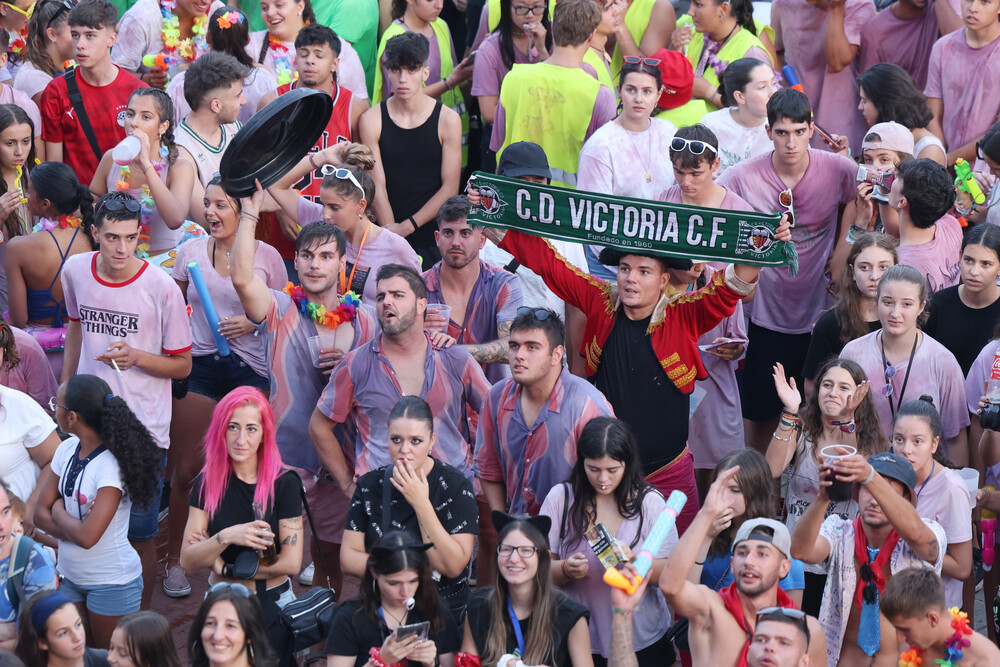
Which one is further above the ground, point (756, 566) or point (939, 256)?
point (939, 256)

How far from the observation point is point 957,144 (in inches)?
323

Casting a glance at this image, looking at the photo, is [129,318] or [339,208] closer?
[129,318]

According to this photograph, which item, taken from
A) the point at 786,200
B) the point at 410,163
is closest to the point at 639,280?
the point at 786,200

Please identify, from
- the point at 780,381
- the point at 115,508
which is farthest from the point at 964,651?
the point at 115,508

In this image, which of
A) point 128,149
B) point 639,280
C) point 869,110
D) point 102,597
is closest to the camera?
point 102,597

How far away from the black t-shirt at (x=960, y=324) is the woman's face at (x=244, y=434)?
3.45 metres

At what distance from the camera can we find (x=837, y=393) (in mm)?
5797

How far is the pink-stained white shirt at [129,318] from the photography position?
6543 millimetres

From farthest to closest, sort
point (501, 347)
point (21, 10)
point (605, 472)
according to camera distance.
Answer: point (21, 10) → point (501, 347) → point (605, 472)

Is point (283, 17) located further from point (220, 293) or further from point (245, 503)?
point (245, 503)

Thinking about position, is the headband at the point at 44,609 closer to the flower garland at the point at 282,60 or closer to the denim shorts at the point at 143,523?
the denim shorts at the point at 143,523

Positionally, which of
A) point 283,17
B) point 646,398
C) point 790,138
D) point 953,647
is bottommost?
point 953,647

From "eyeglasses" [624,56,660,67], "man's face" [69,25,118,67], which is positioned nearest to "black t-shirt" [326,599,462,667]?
"eyeglasses" [624,56,660,67]

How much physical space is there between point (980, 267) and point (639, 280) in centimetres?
171
